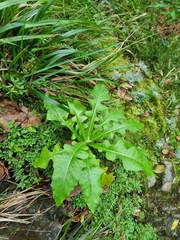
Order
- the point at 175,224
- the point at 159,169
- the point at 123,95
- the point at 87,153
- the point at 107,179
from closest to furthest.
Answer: the point at 87,153 < the point at 107,179 < the point at 175,224 < the point at 159,169 < the point at 123,95

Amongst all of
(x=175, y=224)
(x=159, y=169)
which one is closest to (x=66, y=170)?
(x=159, y=169)

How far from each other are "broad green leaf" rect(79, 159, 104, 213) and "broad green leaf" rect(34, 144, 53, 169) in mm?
257

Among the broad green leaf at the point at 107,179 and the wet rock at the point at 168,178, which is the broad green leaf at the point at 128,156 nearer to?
the broad green leaf at the point at 107,179

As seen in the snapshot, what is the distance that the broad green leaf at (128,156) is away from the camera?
207 centimetres

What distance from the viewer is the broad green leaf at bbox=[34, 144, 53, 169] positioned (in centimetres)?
196

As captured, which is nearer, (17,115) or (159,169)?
(17,115)

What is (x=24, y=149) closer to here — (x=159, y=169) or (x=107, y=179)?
(x=107, y=179)

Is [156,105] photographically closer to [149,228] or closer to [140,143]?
[140,143]

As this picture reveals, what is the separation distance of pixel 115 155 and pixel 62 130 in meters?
0.48

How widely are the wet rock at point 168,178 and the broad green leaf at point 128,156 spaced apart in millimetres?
665

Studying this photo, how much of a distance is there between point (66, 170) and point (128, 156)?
0.49 meters

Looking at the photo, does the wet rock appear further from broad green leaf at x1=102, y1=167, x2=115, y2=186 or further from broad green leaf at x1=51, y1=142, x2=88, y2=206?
broad green leaf at x1=51, y1=142, x2=88, y2=206

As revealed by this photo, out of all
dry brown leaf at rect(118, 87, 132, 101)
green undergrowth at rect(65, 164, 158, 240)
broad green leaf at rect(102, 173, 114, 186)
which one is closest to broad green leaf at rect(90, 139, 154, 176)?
broad green leaf at rect(102, 173, 114, 186)

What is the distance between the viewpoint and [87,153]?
6.70 feet
